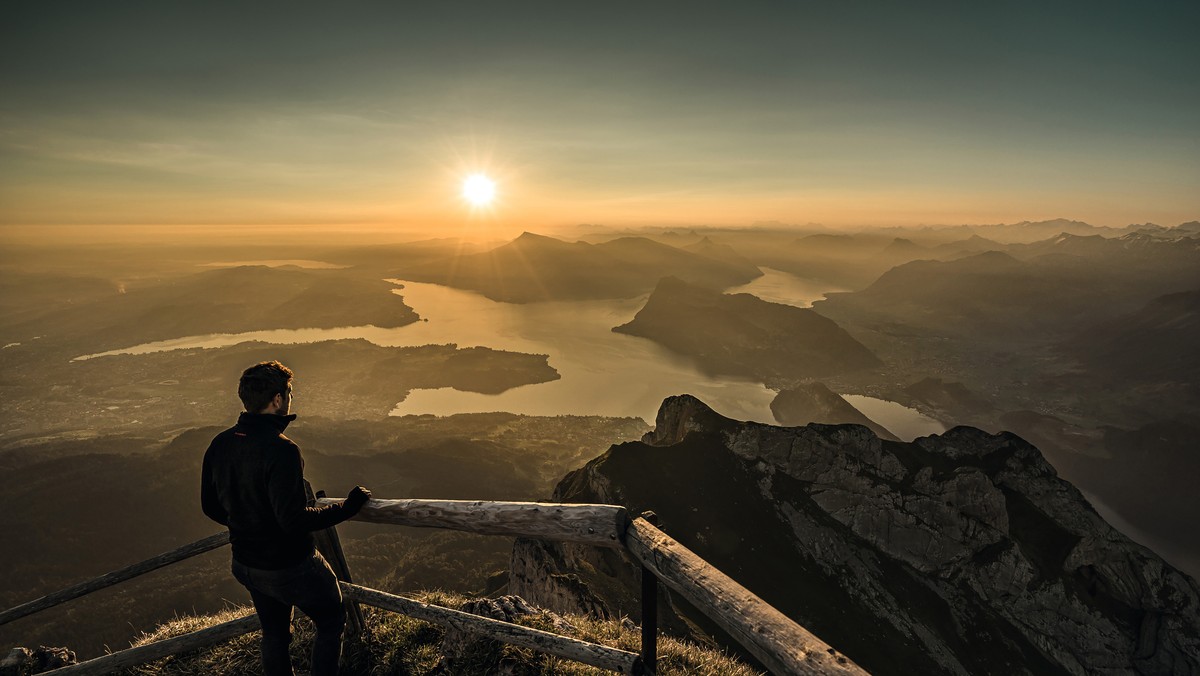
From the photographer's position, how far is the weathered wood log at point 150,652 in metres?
5.92

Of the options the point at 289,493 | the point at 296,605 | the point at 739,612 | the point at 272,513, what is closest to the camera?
the point at 739,612

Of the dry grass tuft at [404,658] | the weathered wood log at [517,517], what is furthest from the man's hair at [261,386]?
the dry grass tuft at [404,658]

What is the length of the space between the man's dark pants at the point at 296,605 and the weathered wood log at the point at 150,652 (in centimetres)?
117

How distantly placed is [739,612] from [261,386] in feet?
15.3

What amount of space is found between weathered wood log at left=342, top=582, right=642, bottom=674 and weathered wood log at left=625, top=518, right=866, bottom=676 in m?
1.20

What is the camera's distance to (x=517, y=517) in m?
5.04

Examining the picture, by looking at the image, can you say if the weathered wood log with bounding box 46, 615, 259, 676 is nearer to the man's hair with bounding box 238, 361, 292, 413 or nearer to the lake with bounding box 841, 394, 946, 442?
the man's hair with bounding box 238, 361, 292, 413

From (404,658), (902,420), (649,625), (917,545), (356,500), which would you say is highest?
(356,500)

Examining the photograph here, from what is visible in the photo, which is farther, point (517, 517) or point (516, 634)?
point (516, 634)

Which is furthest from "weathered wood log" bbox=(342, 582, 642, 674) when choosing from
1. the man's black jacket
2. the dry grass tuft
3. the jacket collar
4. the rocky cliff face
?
the rocky cliff face

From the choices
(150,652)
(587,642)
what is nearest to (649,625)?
(587,642)

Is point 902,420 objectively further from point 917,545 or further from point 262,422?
point 262,422

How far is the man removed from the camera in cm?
439

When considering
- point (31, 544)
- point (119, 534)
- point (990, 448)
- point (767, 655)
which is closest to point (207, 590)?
point (119, 534)
